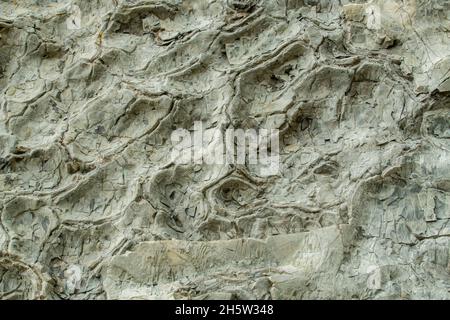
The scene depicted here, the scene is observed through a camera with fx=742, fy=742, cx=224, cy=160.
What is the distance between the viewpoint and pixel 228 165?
3125 mm

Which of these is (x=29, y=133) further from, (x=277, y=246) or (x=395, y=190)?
(x=395, y=190)

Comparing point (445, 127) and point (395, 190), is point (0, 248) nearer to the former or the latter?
point (395, 190)

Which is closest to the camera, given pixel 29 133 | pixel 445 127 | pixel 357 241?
pixel 357 241

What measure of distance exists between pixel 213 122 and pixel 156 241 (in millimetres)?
637

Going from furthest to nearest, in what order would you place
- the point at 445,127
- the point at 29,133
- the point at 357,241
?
the point at 29,133, the point at 445,127, the point at 357,241

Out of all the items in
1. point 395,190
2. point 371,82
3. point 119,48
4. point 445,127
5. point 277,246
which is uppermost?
point 119,48

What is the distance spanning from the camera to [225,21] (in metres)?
3.53

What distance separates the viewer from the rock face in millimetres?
2887

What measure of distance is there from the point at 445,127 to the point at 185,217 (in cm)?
117

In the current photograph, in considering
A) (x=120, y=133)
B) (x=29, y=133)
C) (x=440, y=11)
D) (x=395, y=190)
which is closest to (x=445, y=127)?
(x=395, y=190)

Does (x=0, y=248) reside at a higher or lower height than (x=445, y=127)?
lower

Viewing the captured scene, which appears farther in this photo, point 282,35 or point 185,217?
point 282,35

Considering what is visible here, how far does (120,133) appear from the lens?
3332mm

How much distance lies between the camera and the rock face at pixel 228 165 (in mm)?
2887
